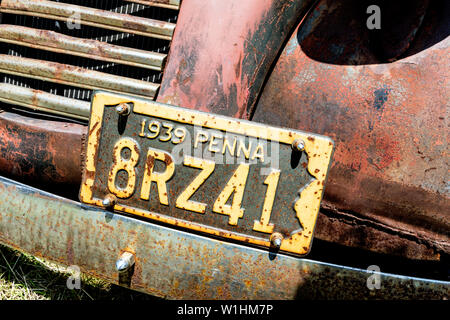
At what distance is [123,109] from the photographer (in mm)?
1099

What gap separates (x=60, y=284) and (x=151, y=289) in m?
0.94

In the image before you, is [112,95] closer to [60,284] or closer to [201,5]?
[201,5]

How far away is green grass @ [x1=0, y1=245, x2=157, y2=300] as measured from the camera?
1.77 m

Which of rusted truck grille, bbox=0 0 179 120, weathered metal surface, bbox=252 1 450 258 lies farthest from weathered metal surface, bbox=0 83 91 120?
weathered metal surface, bbox=252 1 450 258

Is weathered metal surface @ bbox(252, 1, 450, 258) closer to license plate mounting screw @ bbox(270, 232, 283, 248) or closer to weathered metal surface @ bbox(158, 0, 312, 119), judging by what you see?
weathered metal surface @ bbox(158, 0, 312, 119)

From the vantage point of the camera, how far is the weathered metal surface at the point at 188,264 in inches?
43.6

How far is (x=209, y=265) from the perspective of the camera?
1.13 metres

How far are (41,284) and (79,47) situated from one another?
123 centimetres

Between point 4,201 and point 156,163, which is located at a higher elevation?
point 156,163

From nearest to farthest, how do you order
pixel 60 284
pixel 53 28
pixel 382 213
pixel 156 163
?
pixel 156 163, pixel 382 213, pixel 53 28, pixel 60 284

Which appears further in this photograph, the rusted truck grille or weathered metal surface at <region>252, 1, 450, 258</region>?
the rusted truck grille

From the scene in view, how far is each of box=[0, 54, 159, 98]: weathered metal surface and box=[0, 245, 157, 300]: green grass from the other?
1.03m
